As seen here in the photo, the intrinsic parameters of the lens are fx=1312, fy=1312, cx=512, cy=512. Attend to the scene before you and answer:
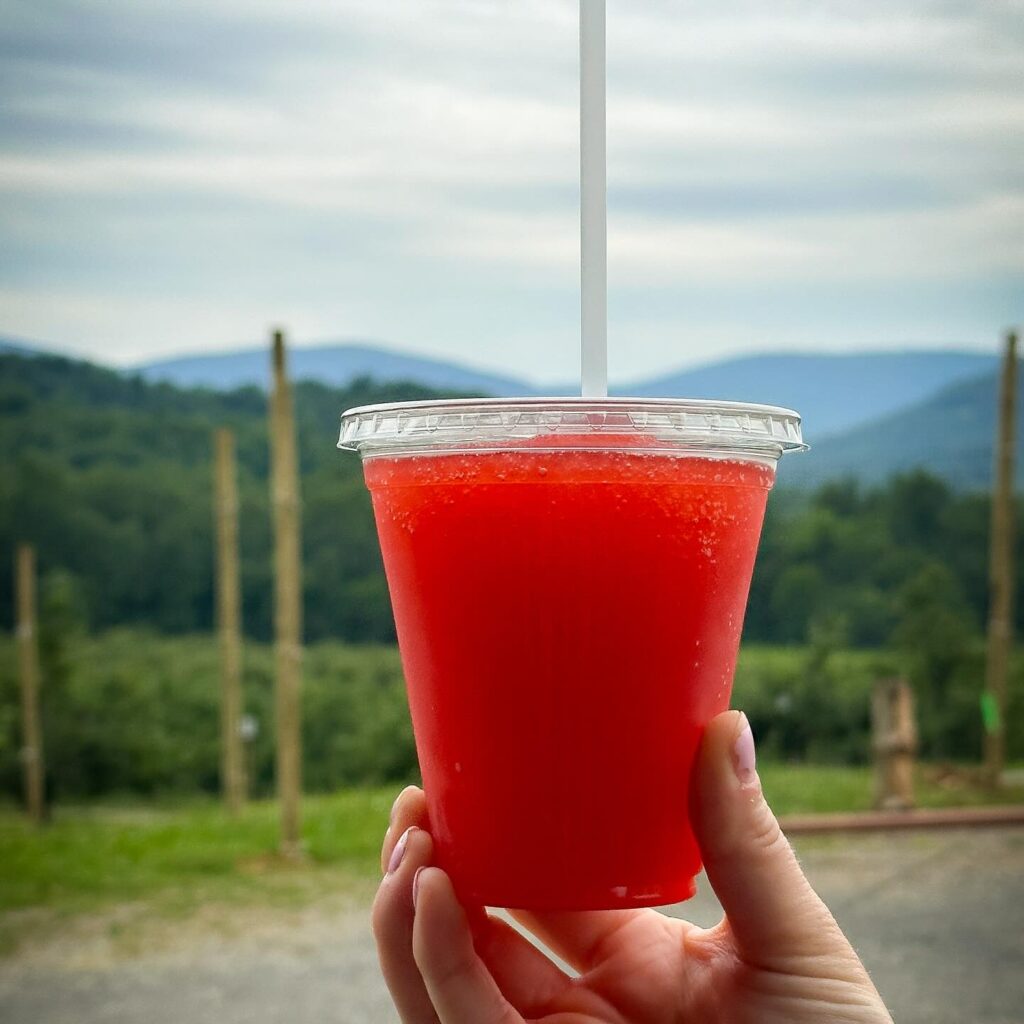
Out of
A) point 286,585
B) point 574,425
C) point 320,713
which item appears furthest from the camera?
point 320,713

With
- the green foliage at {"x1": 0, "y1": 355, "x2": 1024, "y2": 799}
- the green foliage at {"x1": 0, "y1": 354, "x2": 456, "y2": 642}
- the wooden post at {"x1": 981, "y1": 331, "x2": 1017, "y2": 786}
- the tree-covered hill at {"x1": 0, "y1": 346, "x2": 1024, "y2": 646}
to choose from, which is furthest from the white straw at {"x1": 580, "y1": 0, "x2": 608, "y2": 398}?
the green foliage at {"x1": 0, "y1": 354, "x2": 456, "y2": 642}

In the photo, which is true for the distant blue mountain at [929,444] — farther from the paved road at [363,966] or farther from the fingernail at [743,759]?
the fingernail at [743,759]

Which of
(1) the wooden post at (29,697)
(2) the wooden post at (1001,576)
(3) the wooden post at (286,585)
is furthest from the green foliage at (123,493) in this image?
(2) the wooden post at (1001,576)

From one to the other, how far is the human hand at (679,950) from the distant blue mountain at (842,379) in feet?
15.3

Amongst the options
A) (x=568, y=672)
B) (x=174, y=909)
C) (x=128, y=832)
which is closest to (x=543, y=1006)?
(x=568, y=672)

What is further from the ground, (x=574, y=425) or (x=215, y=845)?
(x=574, y=425)

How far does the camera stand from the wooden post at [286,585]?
4277 millimetres

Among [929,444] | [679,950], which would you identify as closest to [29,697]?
[929,444]

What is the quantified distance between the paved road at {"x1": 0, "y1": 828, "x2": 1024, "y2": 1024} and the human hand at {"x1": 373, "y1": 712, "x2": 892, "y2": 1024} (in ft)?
8.78

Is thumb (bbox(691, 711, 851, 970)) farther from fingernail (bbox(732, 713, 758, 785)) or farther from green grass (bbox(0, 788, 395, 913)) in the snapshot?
green grass (bbox(0, 788, 395, 913))

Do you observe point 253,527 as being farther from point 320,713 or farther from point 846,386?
point 846,386

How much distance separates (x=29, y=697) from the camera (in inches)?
207

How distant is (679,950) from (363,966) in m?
2.94

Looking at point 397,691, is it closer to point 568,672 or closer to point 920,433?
point 920,433
